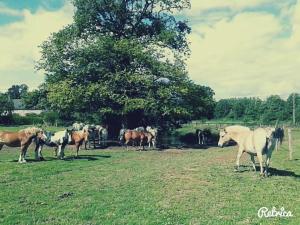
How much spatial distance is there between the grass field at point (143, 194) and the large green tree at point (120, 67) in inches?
660

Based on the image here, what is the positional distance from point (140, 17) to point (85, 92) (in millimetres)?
11132

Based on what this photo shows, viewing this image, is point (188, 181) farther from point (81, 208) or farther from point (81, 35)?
point (81, 35)

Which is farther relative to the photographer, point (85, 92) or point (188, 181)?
point (85, 92)

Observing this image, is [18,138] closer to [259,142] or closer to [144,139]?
[144,139]

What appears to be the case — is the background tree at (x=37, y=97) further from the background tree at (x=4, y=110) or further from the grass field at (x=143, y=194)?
the background tree at (x=4, y=110)

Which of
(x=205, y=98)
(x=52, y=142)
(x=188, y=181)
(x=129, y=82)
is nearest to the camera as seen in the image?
(x=188, y=181)

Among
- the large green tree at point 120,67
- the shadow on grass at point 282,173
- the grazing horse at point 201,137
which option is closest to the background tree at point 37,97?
the large green tree at point 120,67

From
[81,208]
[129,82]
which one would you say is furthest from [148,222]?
[129,82]

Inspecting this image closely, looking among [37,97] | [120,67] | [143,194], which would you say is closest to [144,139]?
[120,67]

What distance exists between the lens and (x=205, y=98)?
145 feet

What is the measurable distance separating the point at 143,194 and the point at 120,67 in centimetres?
2863

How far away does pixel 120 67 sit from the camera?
42.7m

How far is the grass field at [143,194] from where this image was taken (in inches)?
471

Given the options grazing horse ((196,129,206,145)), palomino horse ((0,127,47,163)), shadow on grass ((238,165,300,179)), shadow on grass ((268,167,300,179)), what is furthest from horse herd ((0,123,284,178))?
grazing horse ((196,129,206,145))
